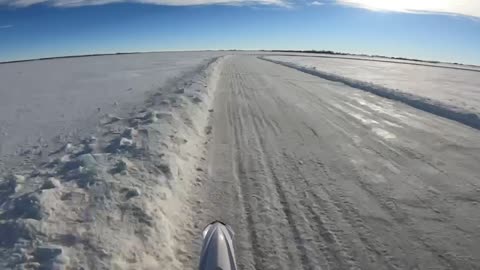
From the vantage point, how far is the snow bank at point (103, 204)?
3.99m

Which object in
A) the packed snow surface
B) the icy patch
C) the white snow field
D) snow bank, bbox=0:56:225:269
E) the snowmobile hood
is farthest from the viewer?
A: the packed snow surface

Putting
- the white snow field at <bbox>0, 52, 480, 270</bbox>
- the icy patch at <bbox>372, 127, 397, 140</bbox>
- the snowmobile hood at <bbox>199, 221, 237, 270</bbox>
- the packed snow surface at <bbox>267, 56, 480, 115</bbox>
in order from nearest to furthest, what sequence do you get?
the snowmobile hood at <bbox>199, 221, 237, 270</bbox>
the white snow field at <bbox>0, 52, 480, 270</bbox>
the icy patch at <bbox>372, 127, 397, 140</bbox>
the packed snow surface at <bbox>267, 56, 480, 115</bbox>

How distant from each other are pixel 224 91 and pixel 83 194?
38.3ft

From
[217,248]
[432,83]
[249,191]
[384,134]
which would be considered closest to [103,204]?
[217,248]

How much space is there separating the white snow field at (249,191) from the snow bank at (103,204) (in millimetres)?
18

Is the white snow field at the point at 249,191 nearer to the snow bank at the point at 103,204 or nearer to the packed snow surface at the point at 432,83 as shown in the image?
the snow bank at the point at 103,204

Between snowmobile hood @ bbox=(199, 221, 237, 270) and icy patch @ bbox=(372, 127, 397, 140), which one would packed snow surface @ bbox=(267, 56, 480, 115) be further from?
snowmobile hood @ bbox=(199, 221, 237, 270)

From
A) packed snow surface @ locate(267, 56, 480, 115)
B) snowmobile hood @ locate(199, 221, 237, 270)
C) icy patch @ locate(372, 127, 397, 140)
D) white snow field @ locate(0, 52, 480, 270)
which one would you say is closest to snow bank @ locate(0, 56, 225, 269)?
white snow field @ locate(0, 52, 480, 270)

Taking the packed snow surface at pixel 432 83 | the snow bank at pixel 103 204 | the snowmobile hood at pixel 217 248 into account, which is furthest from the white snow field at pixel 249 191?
the packed snow surface at pixel 432 83

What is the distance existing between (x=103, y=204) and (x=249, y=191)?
6.42ft

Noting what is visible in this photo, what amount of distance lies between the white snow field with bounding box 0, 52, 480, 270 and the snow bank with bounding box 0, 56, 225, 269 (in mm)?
18

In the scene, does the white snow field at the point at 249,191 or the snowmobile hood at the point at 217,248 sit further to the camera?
the white snow field at the point at 249,191

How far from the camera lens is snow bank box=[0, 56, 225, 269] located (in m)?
3.99

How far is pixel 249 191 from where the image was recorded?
226 inches
